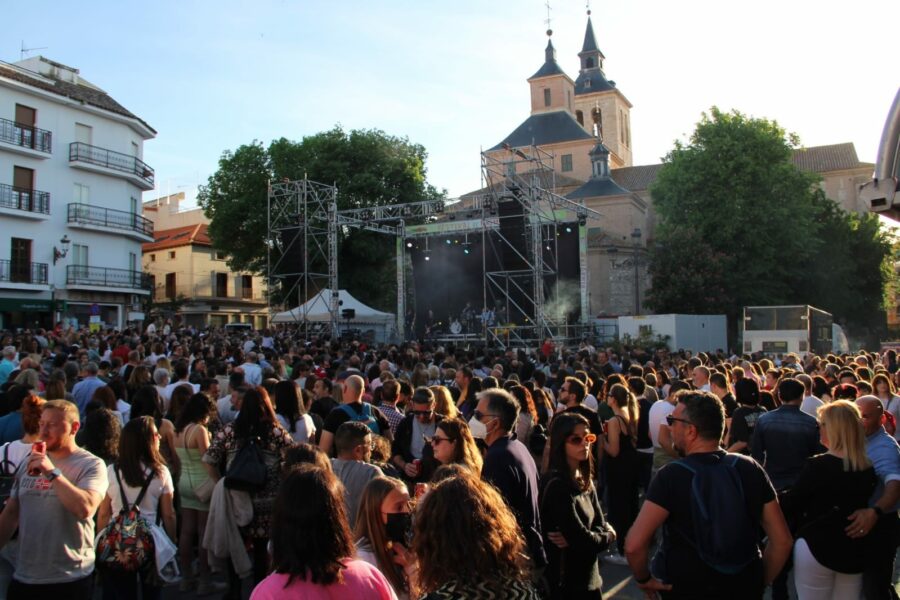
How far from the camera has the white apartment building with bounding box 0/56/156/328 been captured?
28453mm

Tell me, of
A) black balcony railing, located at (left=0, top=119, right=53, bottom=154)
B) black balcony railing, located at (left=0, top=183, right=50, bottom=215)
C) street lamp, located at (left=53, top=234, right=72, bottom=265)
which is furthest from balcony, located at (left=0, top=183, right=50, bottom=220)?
black balcony railing, located at (left=0, top=119, right=53, bottom=154)

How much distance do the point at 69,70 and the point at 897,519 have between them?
38346mm

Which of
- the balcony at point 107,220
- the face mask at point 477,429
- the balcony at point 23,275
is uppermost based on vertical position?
the balcony at point 107,220

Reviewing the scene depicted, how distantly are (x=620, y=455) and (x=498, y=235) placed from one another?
2232 centimetres

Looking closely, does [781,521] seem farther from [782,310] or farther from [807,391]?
[782,310]

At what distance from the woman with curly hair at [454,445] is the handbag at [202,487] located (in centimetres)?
229

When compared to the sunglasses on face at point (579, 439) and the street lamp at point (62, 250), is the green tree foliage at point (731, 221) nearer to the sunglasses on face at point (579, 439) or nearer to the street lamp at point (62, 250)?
the street lamp at point (62, 250)

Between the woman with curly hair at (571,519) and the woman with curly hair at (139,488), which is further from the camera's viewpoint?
the woman with curly hair at (139,488)

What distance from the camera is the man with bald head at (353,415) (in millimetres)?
5477

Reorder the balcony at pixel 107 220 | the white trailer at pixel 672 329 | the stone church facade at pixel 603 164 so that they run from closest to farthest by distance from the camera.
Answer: the white trailer at pixel 672 329, the balcony at pixel 107 220, the stone church facade at pixel 603 164

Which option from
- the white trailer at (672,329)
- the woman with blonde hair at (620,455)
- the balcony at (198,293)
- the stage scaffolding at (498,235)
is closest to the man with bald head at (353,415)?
the woman with blonde hair at (620,455)

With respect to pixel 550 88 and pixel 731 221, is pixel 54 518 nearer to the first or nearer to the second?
pixel 731 221

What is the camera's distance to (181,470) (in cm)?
561

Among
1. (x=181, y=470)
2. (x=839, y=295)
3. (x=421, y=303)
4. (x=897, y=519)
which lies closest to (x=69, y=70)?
(x=421, y=303)
